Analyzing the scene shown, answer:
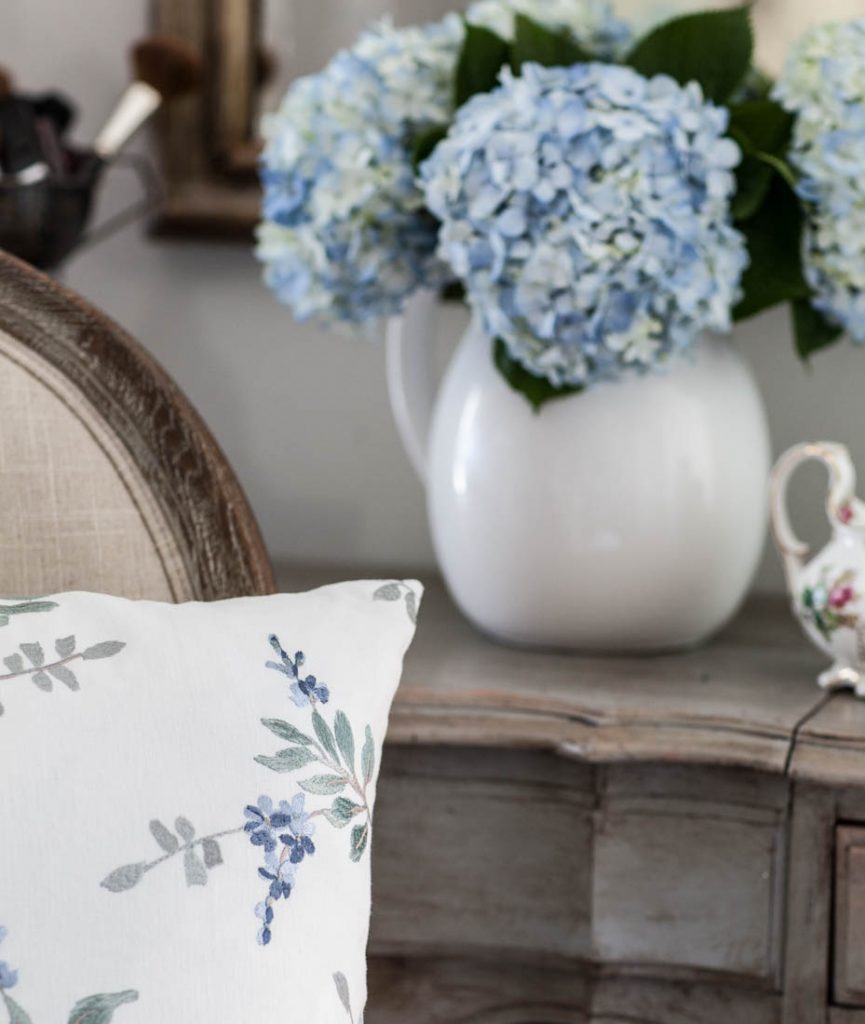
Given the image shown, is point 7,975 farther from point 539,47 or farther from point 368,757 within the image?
point 539,47

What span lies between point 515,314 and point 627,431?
0.43 feet

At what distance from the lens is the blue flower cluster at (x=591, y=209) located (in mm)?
716

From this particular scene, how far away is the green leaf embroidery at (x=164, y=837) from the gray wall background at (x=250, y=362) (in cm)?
73

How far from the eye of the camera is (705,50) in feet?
2.63

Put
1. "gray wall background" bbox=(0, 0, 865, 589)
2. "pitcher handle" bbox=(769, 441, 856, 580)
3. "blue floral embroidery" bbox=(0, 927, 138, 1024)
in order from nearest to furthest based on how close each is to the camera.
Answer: "blue floral embroidery" bbox=(0, 927, 138, 1024)
"pitcher handle" bbox=(769, 441, 856, 580)
"gray wall background" bbox=(0, 0, 865, 589)

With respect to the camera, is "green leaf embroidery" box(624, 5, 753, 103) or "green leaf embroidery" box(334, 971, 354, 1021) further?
"green leaf embroidery" box(624, 5, 753, 103)

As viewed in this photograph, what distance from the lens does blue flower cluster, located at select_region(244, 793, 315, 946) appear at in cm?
50

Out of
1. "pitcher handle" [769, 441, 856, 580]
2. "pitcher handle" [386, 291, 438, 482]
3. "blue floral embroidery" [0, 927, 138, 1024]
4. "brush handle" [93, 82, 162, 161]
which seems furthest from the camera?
"brush handle" [93, 82, 162, 161]

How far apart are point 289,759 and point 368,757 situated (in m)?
0.05

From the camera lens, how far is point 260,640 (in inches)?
21.5

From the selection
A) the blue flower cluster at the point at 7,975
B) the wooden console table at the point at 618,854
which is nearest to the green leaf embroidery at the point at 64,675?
the blue flower cluster at the point at 7,975

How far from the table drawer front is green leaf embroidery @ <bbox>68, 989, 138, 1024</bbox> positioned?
383 mm

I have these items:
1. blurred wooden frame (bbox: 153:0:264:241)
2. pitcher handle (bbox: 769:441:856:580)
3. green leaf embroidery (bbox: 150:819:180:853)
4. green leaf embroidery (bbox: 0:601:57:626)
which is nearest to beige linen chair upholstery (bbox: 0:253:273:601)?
green leaf embroidery (bbox: 0:601:57:626)

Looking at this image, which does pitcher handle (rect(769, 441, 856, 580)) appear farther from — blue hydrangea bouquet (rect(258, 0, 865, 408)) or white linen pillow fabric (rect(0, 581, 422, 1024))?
white linen pillow fabric (rect(0, 581, 422, 1024))
